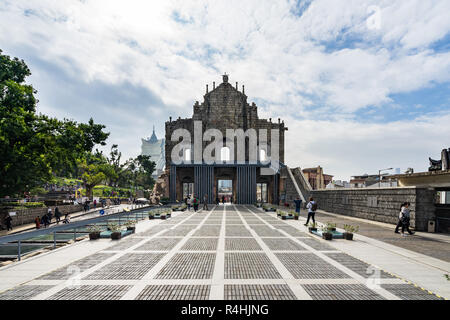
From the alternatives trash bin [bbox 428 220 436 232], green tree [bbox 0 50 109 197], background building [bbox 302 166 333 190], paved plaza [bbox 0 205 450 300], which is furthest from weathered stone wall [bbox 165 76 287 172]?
paved plaza [bbox 0 205 450 300]

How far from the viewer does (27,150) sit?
19562 millimetres

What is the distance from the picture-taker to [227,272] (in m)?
6.72

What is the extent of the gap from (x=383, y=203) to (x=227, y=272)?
14341 millimetres

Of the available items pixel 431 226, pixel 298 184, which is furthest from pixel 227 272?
pixel 298 184

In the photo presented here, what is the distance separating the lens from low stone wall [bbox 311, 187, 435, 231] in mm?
13406

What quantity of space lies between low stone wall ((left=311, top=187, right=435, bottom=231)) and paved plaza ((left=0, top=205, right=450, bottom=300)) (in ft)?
18.5

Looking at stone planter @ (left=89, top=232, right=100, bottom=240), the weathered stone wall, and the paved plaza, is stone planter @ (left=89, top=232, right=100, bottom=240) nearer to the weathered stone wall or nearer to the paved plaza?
the paved plaza

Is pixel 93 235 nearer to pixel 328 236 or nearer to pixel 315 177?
pixel 328 236

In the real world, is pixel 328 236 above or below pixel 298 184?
below

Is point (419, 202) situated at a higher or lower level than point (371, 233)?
higher

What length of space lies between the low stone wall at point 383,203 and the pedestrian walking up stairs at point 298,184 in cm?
492
